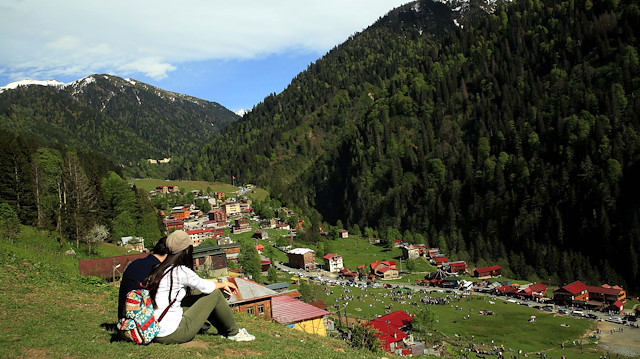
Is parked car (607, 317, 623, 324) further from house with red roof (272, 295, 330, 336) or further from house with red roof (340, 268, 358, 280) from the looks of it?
house with red roof (272, 295, 330, 336)

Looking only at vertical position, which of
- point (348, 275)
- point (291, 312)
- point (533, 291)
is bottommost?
point (533, 291)

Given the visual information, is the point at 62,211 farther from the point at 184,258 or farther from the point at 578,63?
the point at 578,63

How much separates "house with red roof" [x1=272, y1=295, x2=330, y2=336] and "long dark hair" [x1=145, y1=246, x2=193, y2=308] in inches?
546

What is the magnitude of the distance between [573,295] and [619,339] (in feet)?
57.0

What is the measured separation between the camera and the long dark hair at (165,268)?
656cm

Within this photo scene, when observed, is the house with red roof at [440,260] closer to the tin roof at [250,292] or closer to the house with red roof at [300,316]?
the tin roof at [250,292]

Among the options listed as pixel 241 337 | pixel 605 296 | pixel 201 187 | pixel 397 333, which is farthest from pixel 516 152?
pixel 241 337

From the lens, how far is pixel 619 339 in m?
50.1

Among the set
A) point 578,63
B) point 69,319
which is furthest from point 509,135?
point 69,319

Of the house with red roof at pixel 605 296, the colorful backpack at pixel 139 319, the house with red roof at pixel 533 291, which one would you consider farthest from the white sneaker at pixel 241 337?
the house with red roof at pixel 533 291

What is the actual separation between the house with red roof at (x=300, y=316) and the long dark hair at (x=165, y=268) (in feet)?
45.5

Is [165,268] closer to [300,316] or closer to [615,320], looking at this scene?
[300,316]

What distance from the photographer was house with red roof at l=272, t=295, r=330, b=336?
65.8ft

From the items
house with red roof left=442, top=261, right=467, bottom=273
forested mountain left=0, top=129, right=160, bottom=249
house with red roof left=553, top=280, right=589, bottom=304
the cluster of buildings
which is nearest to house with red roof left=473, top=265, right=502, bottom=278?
house with red roof left=442, top=261, right=467, bottom=273
